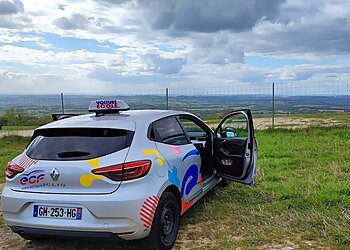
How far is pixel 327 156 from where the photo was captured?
8711 millimetres

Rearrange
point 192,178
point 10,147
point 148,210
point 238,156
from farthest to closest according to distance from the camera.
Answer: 1. point 10,147
2. point 238,156
3. point 192,178
4. point 148,210

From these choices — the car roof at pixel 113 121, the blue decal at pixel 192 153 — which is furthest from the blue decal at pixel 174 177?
the car roof at pixel 113 121

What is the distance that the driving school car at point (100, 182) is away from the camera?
3.54 metres

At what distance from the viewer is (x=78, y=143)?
12.7 ft

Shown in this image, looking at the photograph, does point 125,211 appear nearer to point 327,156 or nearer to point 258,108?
point 327,156

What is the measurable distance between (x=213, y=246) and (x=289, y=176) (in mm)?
3313

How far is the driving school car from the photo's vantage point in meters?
3.54

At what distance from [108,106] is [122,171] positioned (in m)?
1.26

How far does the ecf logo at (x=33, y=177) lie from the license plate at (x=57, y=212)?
241 mm

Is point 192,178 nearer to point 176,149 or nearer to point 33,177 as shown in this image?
point 176,149

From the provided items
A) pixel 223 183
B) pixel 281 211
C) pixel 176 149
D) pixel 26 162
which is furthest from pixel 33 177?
pixel 223 183

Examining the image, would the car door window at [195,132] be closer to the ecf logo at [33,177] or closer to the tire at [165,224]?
the tire at [165,224]

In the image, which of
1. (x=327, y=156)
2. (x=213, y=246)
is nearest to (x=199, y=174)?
(x=213, y=246)

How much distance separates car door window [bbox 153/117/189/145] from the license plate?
1.18 m
